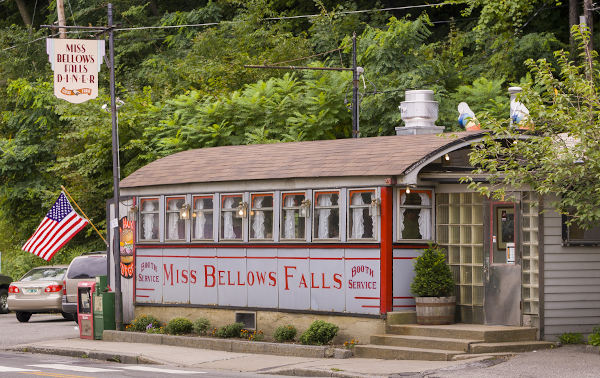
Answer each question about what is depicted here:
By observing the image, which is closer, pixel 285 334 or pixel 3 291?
pixel 285 334

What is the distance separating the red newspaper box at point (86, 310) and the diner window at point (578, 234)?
411 inches

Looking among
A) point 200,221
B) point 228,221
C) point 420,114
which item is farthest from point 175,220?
point 420,114

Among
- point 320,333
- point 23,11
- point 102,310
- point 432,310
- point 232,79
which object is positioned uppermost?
point 23,11

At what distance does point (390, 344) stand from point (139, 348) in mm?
5327

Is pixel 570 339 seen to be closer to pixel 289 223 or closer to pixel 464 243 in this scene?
pixel 464 243

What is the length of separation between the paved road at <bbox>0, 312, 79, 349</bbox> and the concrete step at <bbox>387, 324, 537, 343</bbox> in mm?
8944

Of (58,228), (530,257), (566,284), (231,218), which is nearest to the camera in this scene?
(566,284)

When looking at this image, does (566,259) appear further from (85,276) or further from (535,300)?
(85,276)

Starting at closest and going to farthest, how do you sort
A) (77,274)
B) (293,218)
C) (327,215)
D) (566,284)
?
(566,284)
(327,215)
(293,218)
(77,274)

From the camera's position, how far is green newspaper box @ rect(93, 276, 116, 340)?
23.2 m

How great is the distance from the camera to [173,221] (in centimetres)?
2286

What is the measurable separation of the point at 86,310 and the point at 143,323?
146 centimetres

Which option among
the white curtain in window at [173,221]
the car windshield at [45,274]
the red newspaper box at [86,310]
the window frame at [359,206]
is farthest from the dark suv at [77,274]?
the window frame at [359,206]

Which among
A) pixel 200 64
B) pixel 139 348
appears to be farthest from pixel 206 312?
pixel 200 64
